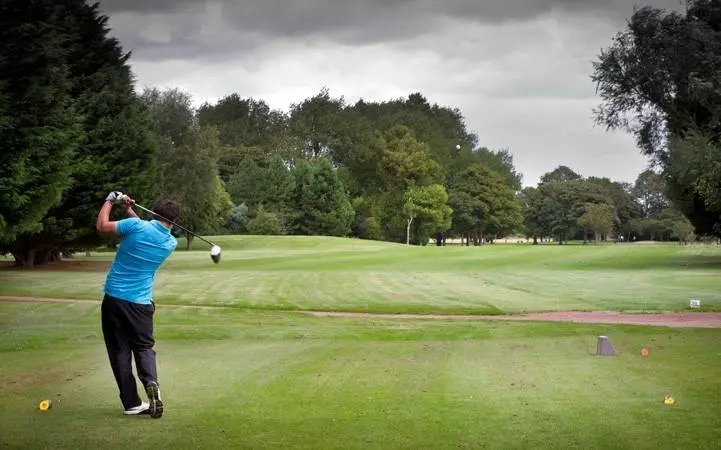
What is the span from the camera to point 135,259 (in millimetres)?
9031

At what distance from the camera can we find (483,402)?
9406 mm

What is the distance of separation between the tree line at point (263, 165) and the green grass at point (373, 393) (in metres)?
14.4

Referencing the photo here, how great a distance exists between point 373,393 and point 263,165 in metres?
119

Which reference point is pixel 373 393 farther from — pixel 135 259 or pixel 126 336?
pixel 135 259

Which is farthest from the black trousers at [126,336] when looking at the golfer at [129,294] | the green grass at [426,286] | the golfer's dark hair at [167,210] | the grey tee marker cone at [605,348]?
the green grass at [426,286]

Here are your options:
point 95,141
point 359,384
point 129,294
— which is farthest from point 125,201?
point 95,141

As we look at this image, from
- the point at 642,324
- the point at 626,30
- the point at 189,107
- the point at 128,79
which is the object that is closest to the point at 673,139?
the point at 626,30

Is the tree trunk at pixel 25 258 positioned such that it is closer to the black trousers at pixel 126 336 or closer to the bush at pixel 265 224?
the black trousers at pixel 126 336

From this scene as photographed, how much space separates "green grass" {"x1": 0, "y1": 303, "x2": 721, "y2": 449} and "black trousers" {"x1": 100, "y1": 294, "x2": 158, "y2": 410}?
1.51ft

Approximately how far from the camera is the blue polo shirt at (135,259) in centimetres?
896

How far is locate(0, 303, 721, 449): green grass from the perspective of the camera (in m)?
7.61

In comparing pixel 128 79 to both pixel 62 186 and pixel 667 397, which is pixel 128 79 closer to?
pixel 62 186

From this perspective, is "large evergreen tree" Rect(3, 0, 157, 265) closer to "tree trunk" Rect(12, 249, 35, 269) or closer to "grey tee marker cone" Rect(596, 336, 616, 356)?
"tree trunk" Rect(12, 249, 35, 269)

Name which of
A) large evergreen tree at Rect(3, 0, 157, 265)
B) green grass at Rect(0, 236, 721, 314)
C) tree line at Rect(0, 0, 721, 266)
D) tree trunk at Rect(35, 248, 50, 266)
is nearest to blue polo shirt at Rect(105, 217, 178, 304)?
tree line at Rect(0, 0, 721, 266)
